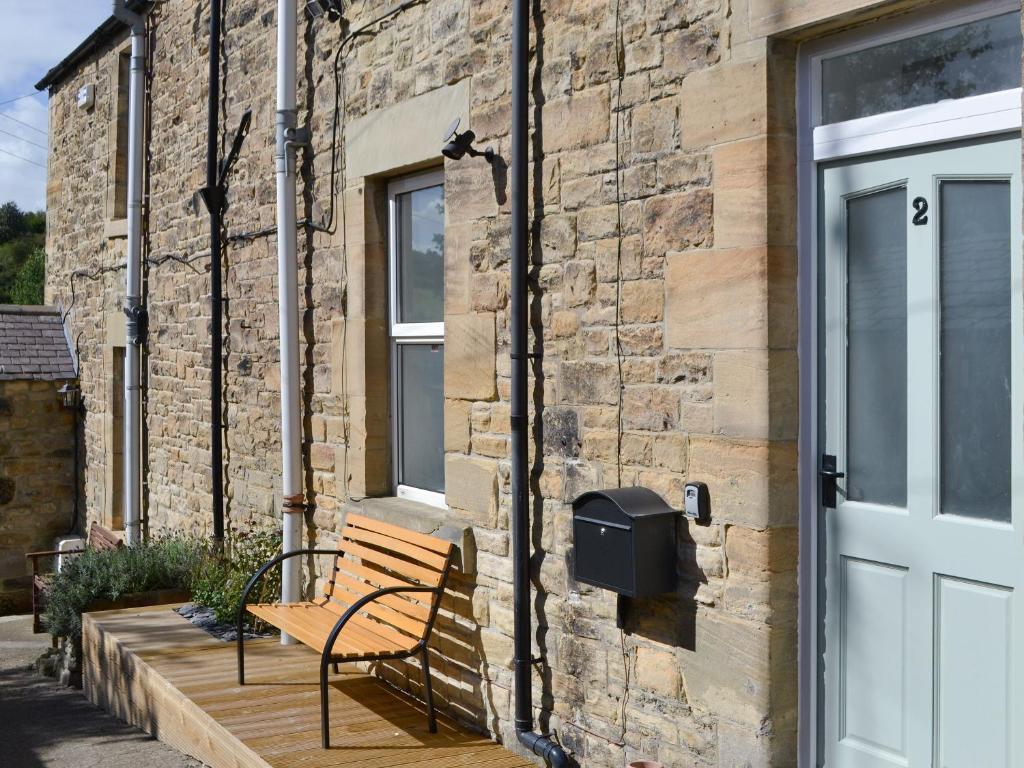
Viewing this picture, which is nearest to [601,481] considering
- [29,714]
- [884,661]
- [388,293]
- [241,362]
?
[884,661]

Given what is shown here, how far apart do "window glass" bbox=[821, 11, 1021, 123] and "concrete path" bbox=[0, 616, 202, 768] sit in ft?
13.7

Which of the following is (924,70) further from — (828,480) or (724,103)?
(828,480)

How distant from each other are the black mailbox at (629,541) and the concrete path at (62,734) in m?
2.52

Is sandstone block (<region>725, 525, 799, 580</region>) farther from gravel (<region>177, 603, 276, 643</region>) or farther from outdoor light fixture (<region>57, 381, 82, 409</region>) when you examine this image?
outdoor light fixture (<region>57, 381, 82, 409</region>)

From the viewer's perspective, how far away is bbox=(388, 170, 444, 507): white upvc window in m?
5.82

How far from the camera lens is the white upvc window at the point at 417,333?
19.1ft

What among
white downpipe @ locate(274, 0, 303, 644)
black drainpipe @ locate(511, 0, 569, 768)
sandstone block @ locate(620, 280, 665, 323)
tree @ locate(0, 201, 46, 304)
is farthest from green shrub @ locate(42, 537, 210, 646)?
tree @ locate(0, 201, 46, 304)

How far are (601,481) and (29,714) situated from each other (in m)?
4.67

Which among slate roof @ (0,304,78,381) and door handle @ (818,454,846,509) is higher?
slate roof @ (0,304,78,381)

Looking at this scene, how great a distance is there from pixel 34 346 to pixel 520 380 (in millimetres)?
9892

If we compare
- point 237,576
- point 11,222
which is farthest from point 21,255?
point 237,576

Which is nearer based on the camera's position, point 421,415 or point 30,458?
point 421,415

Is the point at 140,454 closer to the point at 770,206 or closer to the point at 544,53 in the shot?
the point at 544,53

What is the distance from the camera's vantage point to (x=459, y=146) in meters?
5.01
